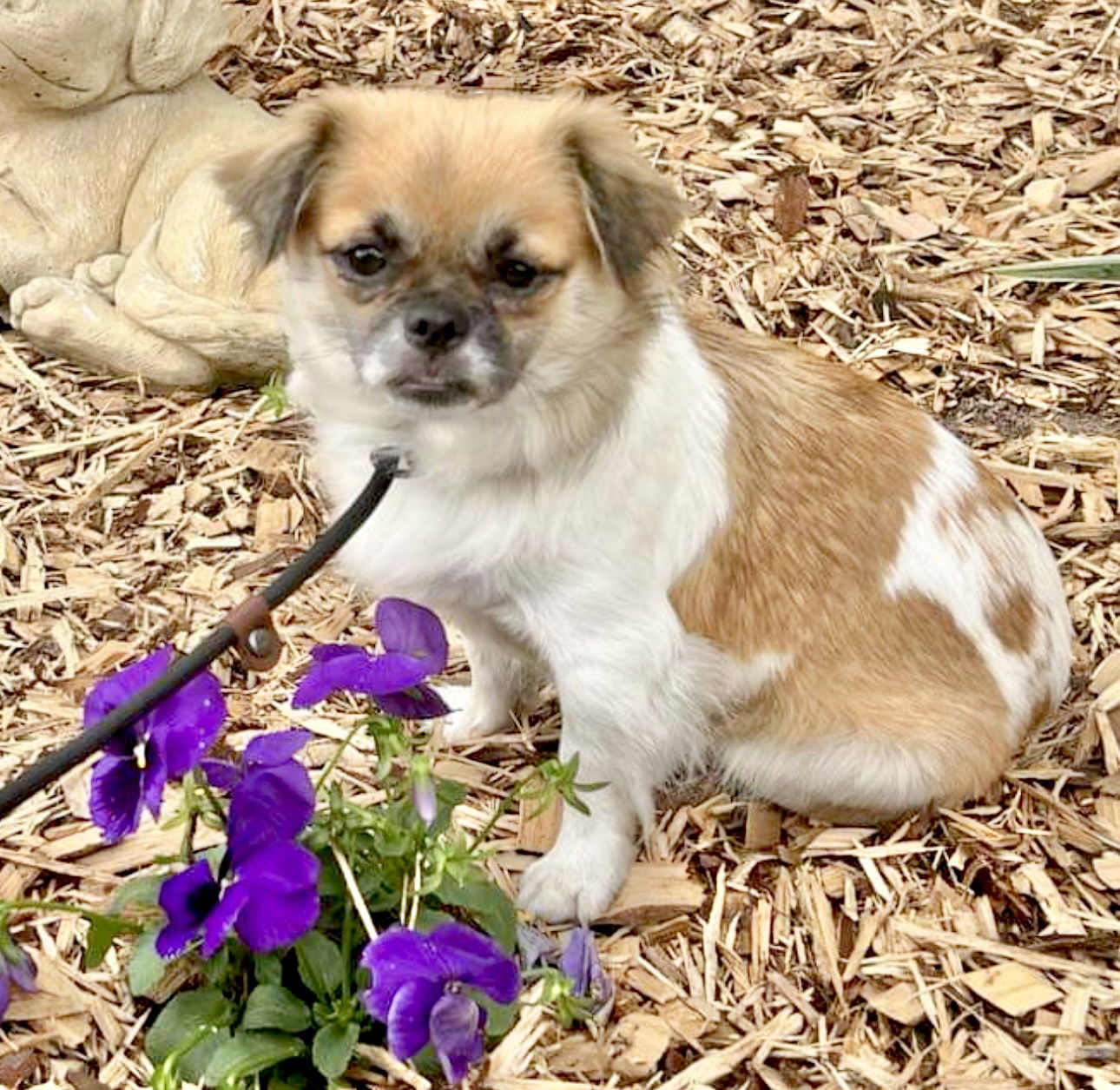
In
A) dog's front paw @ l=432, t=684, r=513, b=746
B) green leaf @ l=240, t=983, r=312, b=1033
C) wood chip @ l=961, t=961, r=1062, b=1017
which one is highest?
green leaf @ l=240, t=983, r=312, b=1033

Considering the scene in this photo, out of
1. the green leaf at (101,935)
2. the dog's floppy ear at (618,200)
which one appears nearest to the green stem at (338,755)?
the green leaf at (101,935)

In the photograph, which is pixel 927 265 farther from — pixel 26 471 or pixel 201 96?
pixel 26 471

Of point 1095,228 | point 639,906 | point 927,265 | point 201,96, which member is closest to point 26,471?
point 201,96

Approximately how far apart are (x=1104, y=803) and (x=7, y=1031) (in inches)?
76.8

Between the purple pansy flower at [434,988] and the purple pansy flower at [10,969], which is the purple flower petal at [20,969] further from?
the purple pansy flower at [434,988]

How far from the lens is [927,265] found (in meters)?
4.14

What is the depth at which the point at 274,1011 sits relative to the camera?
2.21 meters

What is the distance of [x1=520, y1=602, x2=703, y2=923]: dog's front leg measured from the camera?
2.54 metres

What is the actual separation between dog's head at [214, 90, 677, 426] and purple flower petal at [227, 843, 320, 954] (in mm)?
674

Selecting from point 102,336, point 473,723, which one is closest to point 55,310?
point 102,336

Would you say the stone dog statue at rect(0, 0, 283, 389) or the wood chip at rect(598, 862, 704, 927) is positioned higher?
the stone dog statue at rect(0, 0, 283, 389)

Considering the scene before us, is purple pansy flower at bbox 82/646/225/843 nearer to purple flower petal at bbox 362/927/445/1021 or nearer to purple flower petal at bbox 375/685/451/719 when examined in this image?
purple flower petal at bbox 375/685/451/719

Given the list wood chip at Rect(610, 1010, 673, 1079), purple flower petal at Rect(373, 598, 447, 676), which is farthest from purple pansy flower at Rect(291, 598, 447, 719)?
wood chip at Rect(610, 1010, 673, 1079)

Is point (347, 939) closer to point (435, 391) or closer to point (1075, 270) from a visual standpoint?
point (435, 391)
